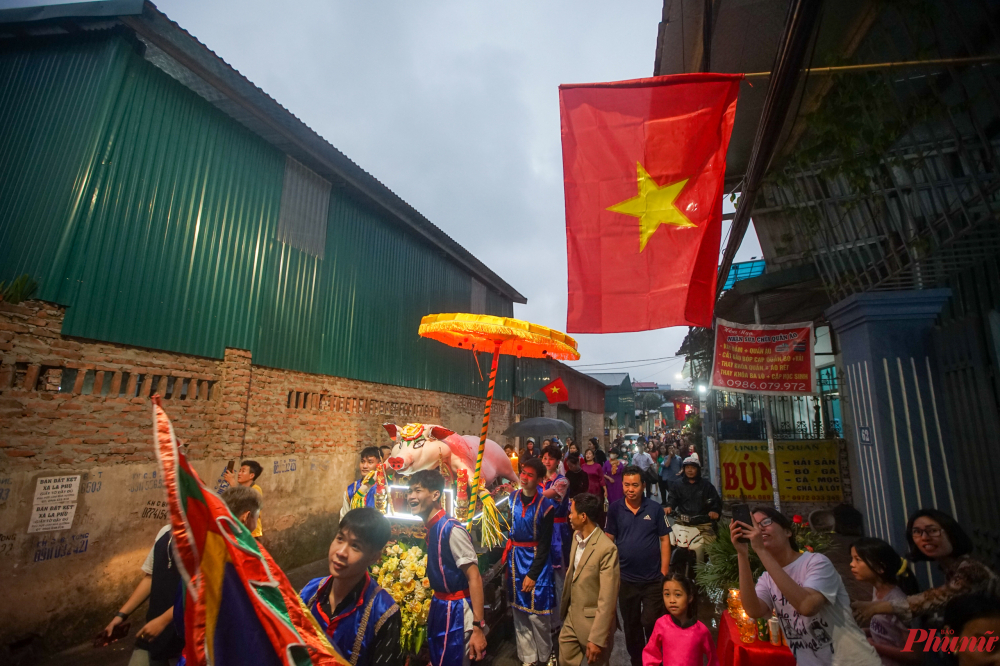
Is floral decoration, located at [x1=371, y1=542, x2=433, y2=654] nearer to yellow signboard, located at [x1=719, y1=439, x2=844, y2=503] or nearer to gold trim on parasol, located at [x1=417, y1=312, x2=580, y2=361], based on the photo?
gold trim on parasol, located at [x1=417, y1=312, x2=580, y2=361]

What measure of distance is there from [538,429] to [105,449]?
10659 mm

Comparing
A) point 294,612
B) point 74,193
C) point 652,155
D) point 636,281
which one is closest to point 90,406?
point 74,193

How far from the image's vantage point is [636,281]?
3.65 metres

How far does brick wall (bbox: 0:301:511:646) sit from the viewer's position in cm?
528

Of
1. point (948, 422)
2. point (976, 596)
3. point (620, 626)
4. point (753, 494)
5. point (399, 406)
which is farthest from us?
point (399, 406)

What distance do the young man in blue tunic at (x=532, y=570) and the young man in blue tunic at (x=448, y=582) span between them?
1252 millimetres

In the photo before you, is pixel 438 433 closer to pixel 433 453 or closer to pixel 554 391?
pixel 433 453

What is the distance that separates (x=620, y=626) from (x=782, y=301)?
7.71 metres

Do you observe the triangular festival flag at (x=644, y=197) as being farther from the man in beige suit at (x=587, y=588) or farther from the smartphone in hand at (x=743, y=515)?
the man in beige suit at (x=587, y=588)

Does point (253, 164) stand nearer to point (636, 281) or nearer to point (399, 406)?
point (399, 406)

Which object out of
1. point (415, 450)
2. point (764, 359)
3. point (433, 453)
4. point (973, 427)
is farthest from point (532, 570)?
point (764, 359)

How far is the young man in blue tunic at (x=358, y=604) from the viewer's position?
92.9 inches

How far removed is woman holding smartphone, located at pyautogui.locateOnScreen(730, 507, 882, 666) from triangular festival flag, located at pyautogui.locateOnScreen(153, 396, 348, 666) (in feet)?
7.49

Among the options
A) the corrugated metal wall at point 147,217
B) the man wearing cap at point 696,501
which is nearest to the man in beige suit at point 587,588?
the man wearing cap at point 696,501
